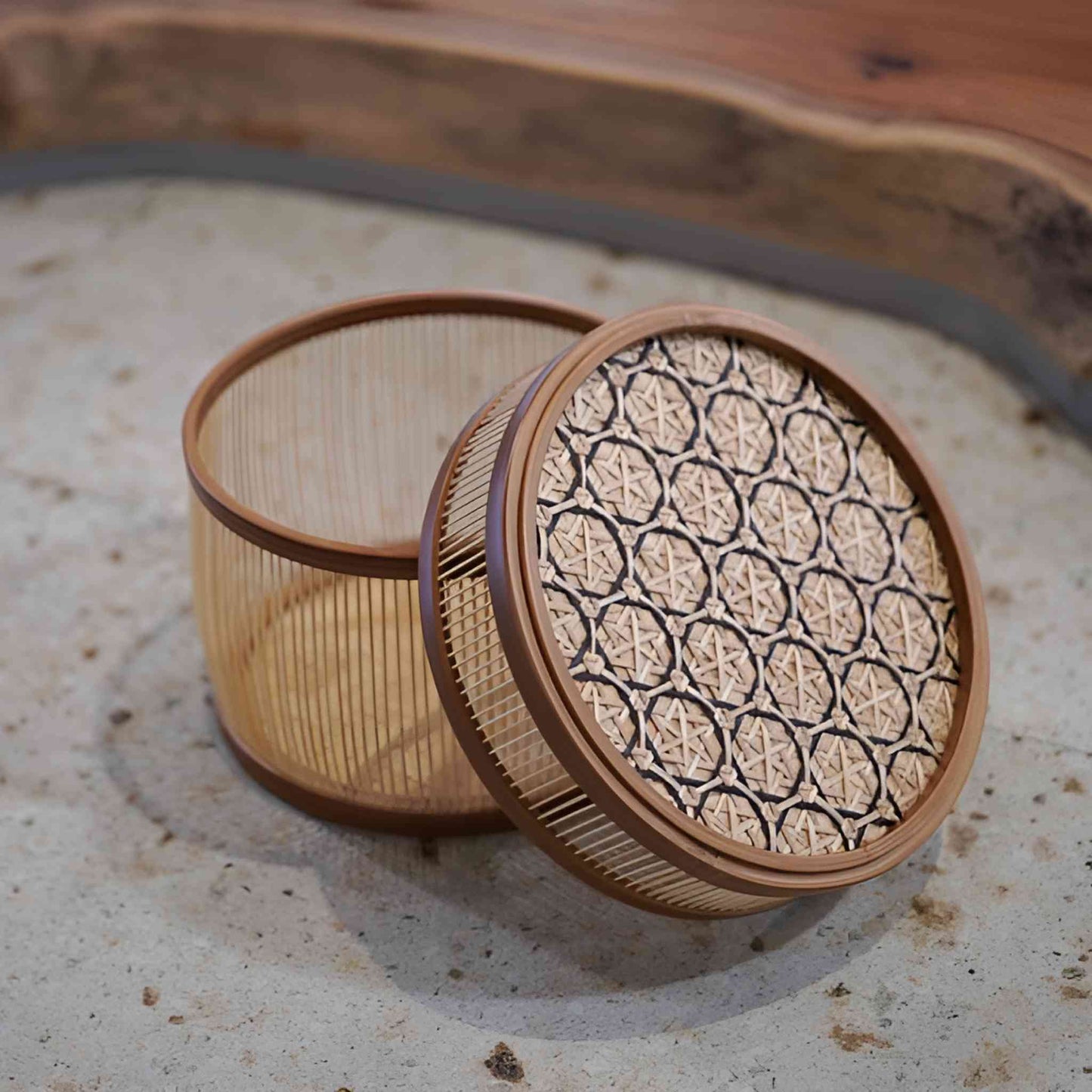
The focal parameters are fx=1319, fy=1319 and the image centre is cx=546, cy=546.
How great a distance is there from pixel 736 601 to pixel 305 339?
53cm

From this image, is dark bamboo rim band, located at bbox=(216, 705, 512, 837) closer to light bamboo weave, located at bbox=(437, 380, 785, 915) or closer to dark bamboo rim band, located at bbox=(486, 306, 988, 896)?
light bamboo weave, located at bbox=(437, 380, 785, 915)

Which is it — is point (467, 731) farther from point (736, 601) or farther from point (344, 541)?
point (344, 541)

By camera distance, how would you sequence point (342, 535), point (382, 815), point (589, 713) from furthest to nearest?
1. point (342, 535)
2. point (382, 815)
3. point (589, 713)

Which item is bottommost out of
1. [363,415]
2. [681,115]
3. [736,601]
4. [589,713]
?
[589,713]

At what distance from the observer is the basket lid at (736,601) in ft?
3.11

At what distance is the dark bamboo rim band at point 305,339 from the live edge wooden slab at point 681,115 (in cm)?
62

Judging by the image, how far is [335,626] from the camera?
1.08m

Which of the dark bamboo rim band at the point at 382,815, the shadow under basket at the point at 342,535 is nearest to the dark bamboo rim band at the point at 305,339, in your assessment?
the shadow under basket at the point at 342,535

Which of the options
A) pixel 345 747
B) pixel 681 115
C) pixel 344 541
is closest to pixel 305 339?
pixel 344 541

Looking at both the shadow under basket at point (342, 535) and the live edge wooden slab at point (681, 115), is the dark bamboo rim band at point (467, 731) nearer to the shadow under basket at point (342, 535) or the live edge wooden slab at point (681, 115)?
the shadow under basket at point (342, 535)

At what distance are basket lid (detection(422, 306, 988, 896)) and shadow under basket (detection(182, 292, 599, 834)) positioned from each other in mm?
146

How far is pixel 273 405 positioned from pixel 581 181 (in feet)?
2.44

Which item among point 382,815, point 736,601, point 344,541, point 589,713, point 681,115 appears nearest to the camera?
point 589,713

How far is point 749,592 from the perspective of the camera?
1.06m
